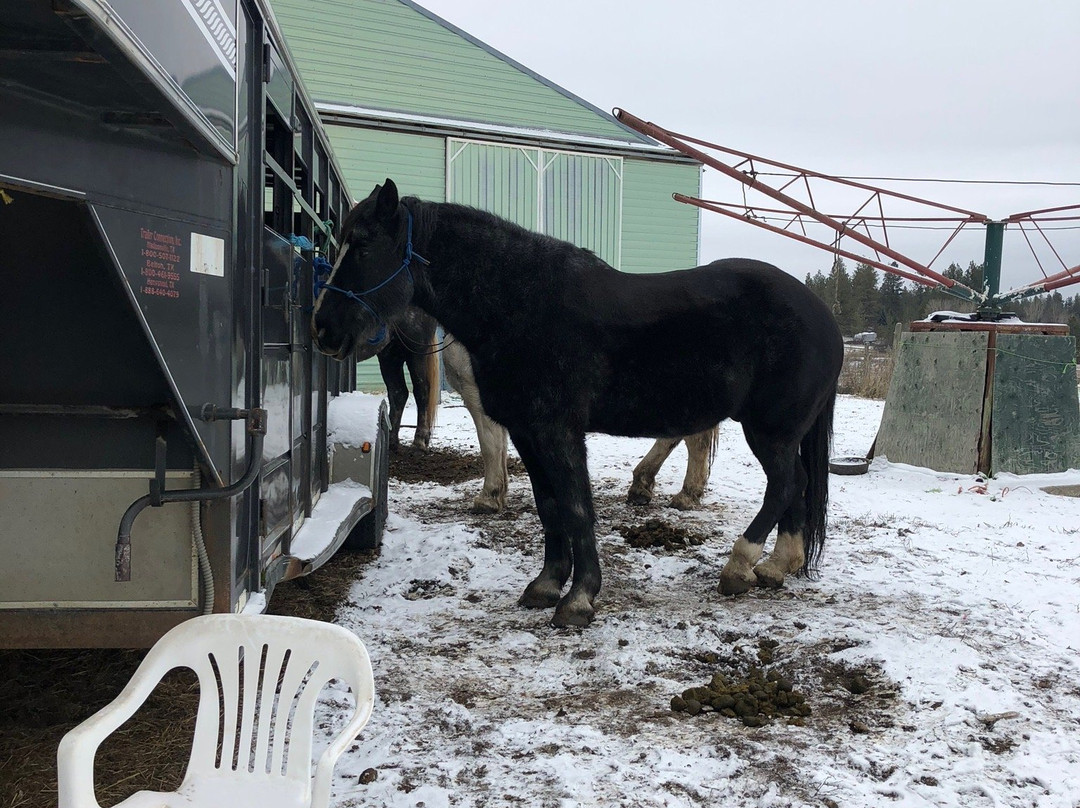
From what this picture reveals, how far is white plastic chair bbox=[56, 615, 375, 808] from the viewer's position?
5.93 feet

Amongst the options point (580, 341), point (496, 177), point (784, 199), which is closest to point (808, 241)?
point (784, 199)

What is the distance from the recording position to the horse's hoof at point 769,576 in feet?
15.1

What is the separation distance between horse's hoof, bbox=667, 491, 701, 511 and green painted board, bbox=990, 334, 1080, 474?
11.0 ft

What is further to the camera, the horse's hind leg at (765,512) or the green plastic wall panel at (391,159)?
the green plastic wall panel at (391,159)

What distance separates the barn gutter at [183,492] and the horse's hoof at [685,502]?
15.6ft

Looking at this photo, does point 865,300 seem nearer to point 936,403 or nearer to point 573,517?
point 936,403

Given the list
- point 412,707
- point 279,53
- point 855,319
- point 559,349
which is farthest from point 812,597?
point 855,319

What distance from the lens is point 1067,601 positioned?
429 centimetres

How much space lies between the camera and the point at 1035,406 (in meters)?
7.78

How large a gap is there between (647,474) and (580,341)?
10.1ft

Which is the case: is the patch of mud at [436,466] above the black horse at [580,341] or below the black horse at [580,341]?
below

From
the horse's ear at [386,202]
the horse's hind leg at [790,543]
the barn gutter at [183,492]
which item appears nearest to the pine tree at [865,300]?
the horse's hind leg at [790,543]

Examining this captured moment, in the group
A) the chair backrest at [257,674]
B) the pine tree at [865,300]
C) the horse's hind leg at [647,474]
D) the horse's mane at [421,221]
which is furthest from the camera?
the pine tree at [865,300]

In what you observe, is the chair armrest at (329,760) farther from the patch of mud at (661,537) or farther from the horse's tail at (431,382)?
the horse's tail at (431,382)
